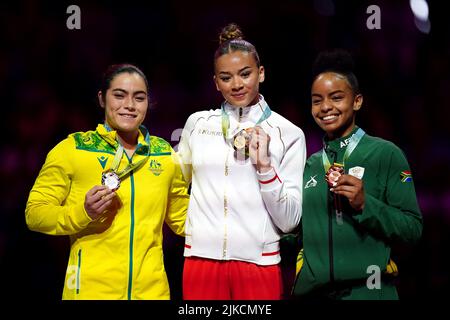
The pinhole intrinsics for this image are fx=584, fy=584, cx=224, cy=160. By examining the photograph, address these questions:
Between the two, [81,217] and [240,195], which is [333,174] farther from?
[81,217]

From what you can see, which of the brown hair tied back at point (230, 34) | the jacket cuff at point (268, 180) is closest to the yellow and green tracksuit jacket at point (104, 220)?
the jacket cuff at point (268, 180)

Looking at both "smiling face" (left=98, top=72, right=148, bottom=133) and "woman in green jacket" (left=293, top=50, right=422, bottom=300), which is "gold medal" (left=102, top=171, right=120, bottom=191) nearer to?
"smiling face" (left=98, top=72, right=148, bottom=133)

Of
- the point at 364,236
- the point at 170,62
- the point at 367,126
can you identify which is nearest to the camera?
the point at 364,236

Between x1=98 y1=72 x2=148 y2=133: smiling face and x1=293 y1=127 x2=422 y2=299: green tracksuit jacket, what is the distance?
0.88 meters

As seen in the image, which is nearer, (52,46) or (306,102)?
(306,102)

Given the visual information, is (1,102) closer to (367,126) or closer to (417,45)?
(367,126)

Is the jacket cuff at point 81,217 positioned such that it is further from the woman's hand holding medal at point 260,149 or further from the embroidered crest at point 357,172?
the embroidered crest at point 357,172

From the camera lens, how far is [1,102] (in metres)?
3.26

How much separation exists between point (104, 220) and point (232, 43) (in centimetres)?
98

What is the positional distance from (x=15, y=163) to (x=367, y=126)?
6.20 feet

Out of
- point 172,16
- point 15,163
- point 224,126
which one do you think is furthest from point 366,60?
point 15,163

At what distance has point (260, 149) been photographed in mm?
2459

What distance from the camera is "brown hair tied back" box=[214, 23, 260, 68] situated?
8.59ft

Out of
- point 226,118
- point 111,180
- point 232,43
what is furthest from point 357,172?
point 111,180
